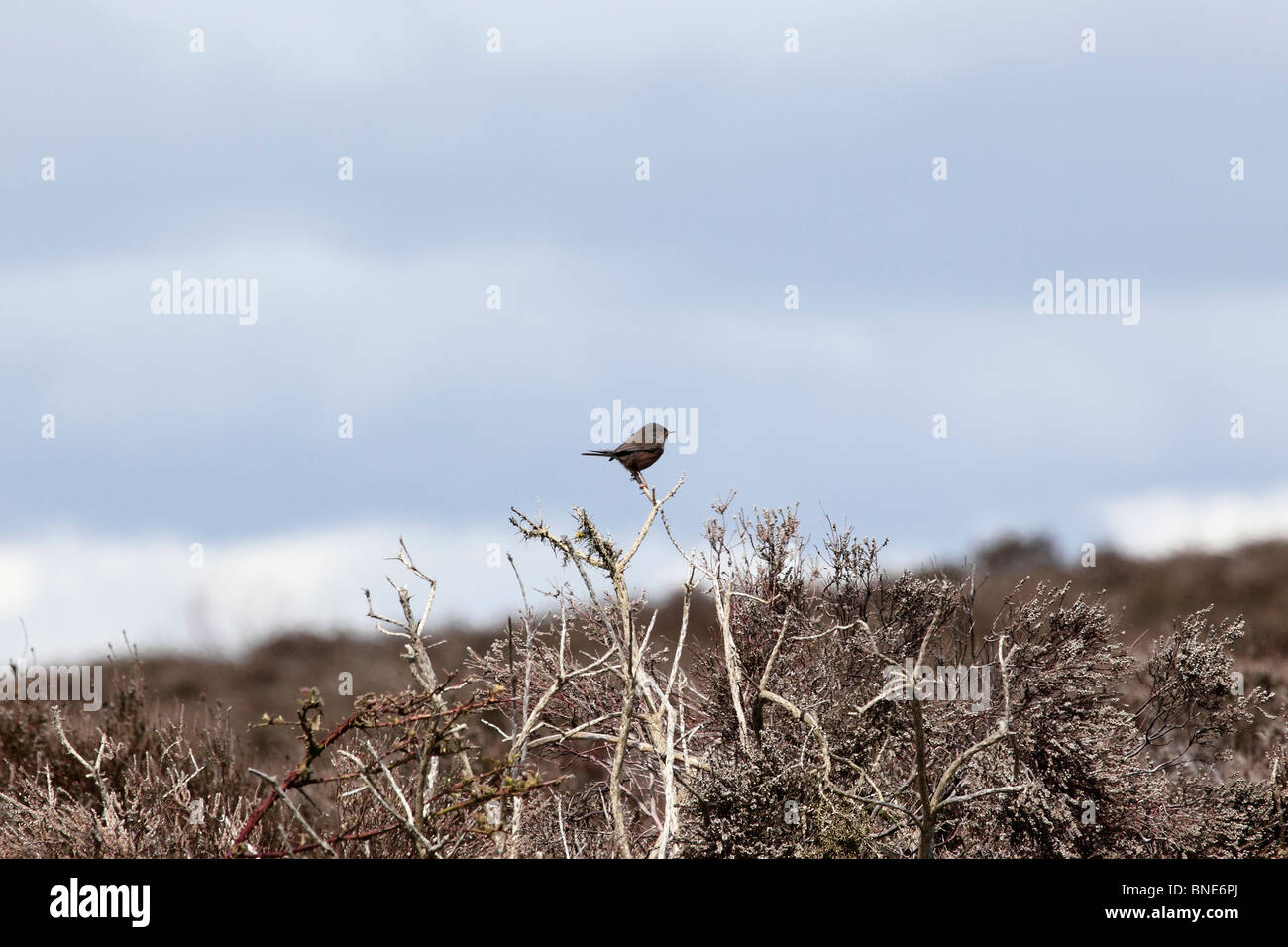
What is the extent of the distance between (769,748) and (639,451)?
218cm

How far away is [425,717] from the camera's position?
225 inches

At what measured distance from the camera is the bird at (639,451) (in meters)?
8.24

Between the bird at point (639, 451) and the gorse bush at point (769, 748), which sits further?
the bird at point (639, 451)

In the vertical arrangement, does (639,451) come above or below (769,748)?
above

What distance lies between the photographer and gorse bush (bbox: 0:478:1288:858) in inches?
247

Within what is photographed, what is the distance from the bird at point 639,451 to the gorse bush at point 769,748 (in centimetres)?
56

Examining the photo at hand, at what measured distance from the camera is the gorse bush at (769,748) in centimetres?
626

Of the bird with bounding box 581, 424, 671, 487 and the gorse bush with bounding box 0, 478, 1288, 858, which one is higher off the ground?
the bird with bounding box 581, 424, 671, 487

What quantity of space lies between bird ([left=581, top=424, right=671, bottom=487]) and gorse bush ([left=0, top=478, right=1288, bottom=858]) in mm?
557

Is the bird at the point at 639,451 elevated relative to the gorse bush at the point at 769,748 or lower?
elevated

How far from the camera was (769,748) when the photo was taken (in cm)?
727
